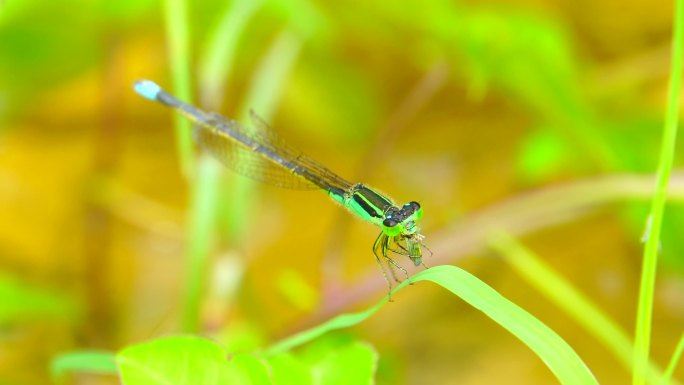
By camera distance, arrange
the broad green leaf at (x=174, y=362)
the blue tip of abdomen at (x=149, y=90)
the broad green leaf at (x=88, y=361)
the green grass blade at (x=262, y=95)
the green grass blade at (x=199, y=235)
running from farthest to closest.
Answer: the green grass blade at (x=262, y=95) → the blue tip of abdomen at (x=149, y=90) → the green grass blade at (x=199, y=235) → the broad green leaf at (x=88, y=361) → the broad green leaf at (x=174, y=362)

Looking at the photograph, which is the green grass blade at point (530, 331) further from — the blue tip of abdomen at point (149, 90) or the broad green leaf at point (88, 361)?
the blue tip of abdomen at point (149, 90)

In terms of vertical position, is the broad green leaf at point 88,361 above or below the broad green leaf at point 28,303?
below

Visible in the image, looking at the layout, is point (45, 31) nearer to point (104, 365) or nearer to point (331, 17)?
point (331, 17)

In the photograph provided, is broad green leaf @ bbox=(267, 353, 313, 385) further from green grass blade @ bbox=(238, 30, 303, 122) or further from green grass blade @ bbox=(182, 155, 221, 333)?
green grass blade @ bbox=(238, 30, 303, 122)

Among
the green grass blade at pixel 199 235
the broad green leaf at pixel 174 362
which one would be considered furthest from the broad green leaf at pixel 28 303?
the broad green leaf at pixel 174 362

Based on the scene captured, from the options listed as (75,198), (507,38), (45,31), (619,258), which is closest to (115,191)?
(75,198)

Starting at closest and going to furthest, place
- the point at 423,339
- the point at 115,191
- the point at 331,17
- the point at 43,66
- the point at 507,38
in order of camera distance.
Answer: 1. the point at 507,38
2. the point at 331,17
3. the point at 43,66
4. the point at 423,339
5. the point at 115,191

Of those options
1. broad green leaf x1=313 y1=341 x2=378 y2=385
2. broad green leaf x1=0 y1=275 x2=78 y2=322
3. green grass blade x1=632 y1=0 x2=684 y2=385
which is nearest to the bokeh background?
broad green leaf x1=0 y1=275 x2=78 y2=322

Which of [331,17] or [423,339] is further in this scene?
[423,339]

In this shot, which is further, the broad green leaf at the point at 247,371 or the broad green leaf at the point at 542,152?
the broad green leaf at the point at 542,152
